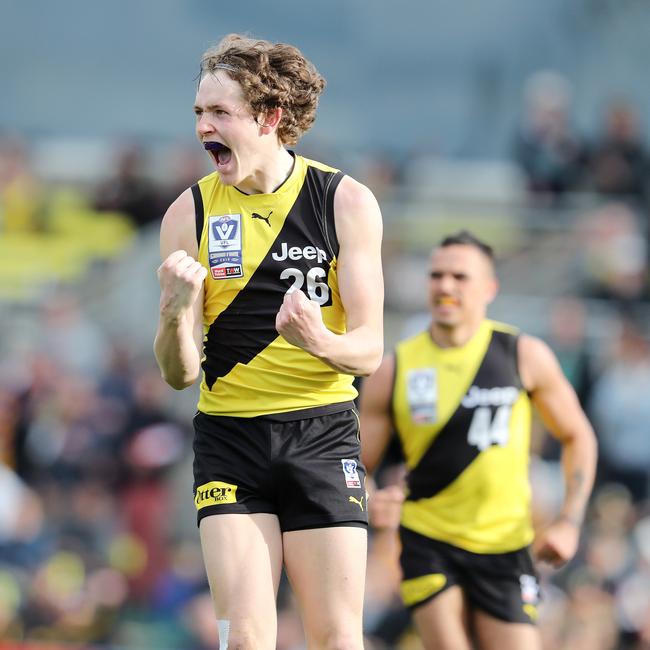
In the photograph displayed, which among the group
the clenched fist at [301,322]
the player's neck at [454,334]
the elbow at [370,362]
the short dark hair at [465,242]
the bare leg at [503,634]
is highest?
the short dark hair at [465,242]

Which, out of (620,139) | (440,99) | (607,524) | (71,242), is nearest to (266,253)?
(607,524)

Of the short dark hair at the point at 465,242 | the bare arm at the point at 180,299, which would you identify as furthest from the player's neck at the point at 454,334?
the bare arm at the point at 180,299

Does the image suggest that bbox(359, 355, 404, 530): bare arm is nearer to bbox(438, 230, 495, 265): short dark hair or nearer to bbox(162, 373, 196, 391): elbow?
bbox(438, 230, 495, 265): short dark hair

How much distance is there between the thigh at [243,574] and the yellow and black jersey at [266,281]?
1.46 ft

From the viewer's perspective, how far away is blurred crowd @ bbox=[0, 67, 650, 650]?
10.4 meters

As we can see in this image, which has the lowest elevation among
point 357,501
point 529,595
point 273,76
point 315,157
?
point 529,595

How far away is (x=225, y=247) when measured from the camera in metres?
5.23

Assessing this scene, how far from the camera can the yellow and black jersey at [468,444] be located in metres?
6.83

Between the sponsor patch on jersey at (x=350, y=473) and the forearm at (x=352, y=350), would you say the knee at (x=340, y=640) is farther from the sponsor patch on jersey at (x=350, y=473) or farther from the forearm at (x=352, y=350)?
the forearm at (x=352, y=350)

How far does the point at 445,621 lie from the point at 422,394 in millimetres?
1123

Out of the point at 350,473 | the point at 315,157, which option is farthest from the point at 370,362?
the point at 315,157

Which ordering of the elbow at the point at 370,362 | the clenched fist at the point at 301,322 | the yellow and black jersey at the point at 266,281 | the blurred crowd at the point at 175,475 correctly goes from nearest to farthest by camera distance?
the clenched fist at the point at 301,322, the elbow at the point at 370,362, the yellow and black jersey at the point at 266,281, the blurred crowd at the point at 175,475

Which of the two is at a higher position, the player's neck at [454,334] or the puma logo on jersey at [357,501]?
the player's neck at [454,334]

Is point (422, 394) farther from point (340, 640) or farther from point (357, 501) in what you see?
point (340, 640)
